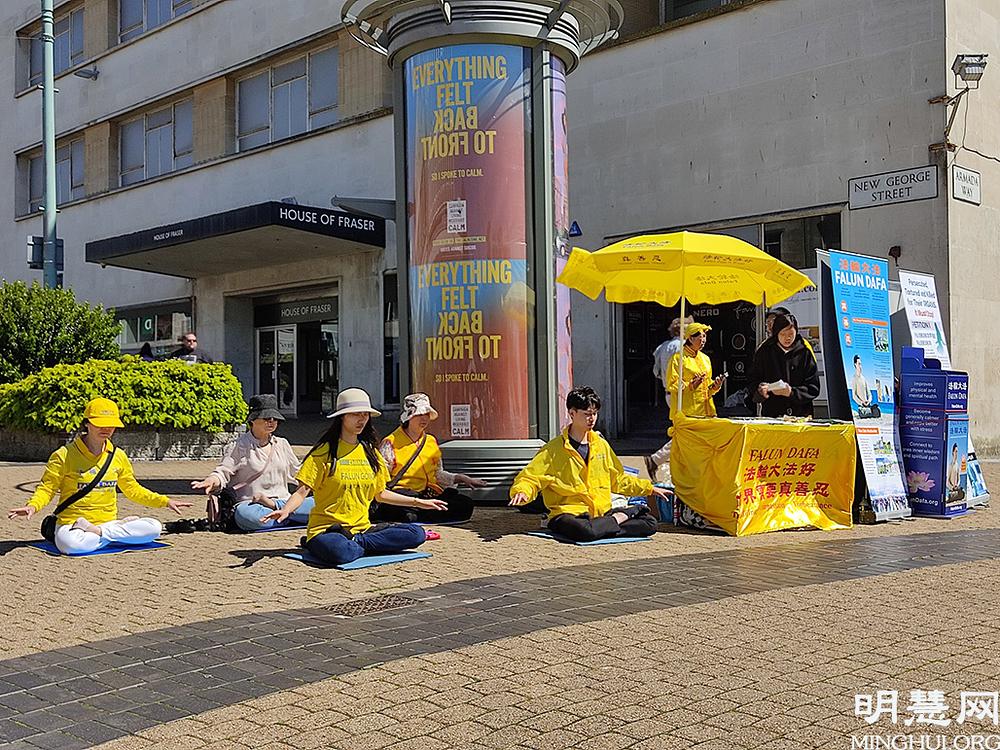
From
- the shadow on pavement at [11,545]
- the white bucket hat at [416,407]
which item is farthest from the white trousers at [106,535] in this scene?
the white bucket hat at [416,407]

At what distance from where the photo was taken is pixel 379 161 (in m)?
22.3

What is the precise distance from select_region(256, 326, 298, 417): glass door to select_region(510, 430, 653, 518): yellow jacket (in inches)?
712

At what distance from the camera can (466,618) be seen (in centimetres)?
589

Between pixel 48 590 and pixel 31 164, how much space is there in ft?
100

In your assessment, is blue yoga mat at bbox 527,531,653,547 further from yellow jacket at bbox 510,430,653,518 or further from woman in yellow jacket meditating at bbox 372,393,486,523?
woman in yellow jacket meditating at bbox 372,393,486,523

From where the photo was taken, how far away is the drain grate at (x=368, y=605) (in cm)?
607

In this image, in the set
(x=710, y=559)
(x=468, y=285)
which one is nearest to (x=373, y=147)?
(x=468, y=285)

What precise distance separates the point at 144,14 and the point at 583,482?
2499 cm

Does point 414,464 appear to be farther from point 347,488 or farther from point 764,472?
point 764,472

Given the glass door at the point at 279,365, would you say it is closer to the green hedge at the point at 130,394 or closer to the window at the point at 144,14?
the window at the point at 144,14

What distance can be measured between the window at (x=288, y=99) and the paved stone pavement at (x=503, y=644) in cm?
1741

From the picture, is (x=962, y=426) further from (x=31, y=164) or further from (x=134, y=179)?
(x=31, y=164)

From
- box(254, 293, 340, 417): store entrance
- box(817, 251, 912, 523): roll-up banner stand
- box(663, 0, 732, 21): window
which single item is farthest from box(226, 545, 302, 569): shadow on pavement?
box(254, 293, 340, 417): store entrance

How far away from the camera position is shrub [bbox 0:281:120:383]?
17172 millimetres
